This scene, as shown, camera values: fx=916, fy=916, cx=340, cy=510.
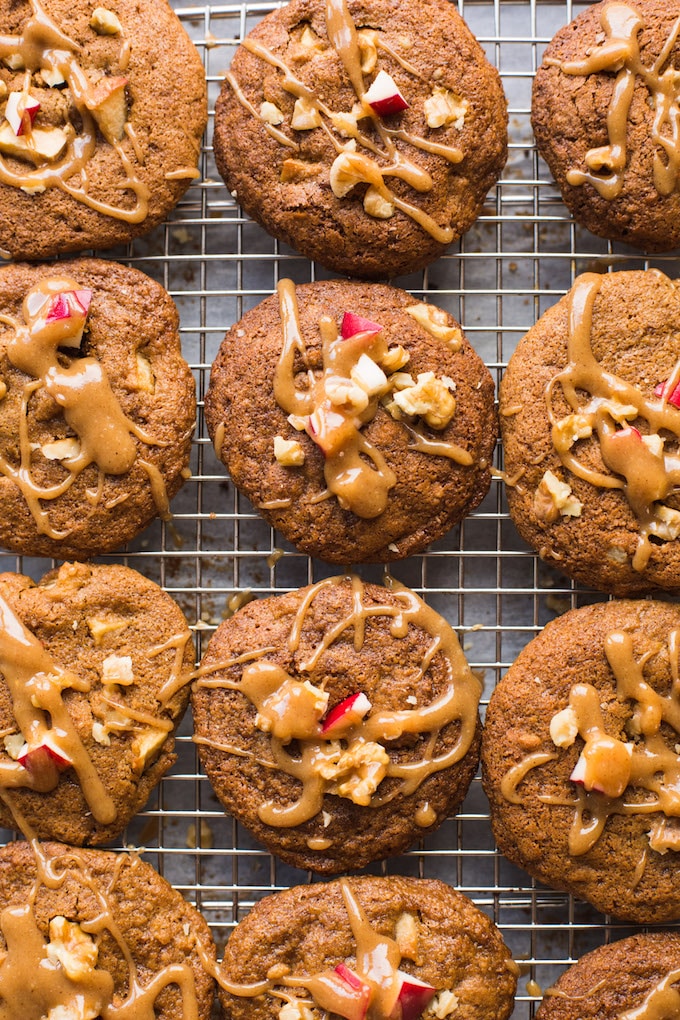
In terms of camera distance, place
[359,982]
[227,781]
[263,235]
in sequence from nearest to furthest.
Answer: [359,982] → [227,781] → [263,235]

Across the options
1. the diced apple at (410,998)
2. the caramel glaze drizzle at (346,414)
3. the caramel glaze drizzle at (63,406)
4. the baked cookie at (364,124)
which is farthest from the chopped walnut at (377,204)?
the diced apple at (410,998)

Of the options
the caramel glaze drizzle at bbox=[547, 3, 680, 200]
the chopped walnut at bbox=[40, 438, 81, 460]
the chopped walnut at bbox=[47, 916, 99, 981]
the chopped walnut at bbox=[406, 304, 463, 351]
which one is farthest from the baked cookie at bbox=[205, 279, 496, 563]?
the chopped walnut at bbox=[47, 916, 99, 981]

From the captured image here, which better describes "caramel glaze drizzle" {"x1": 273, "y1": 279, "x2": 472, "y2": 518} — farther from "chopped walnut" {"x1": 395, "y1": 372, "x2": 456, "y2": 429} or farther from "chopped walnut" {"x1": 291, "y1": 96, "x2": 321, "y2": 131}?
"chopped walnut" {"x1": 291, "y1": 96, "x2": 321, "y2": 131}

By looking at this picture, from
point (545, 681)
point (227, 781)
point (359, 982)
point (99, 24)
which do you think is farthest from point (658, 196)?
point (359, 982)

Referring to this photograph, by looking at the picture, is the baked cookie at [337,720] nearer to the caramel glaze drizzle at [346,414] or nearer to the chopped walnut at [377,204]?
the caramel glaze drizzle at [346,414]

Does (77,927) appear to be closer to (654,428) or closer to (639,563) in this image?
(639,563)

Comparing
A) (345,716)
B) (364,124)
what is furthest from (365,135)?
(345,716)
